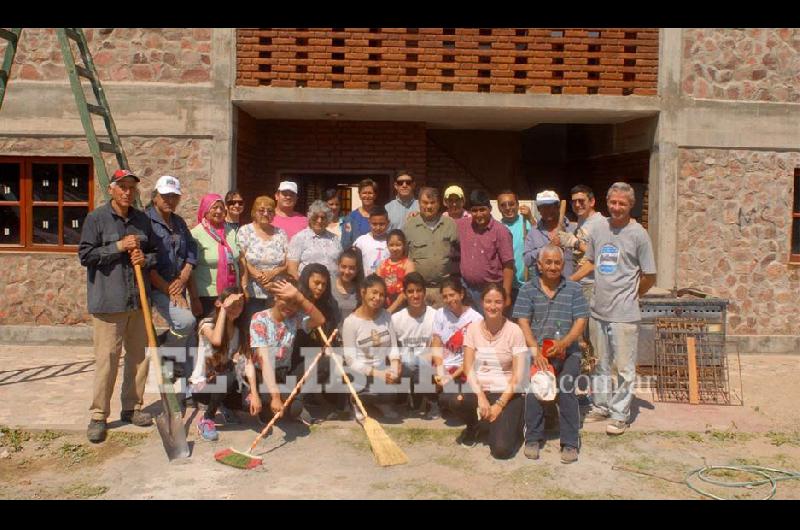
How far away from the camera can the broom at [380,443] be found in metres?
4.91

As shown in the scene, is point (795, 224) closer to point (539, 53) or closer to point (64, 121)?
point (539, 53)

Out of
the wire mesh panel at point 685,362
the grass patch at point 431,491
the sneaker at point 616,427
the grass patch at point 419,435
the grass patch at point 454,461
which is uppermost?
the wire mesh panel at point 685,362

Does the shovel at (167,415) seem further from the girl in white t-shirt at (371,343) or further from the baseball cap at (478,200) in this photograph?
the baseball cap at (478,200)

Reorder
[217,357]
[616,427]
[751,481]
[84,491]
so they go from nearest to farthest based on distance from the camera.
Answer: [84,491] < [751,481] < [217,357] < [616,427]

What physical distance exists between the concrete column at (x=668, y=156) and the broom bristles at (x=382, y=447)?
509cm

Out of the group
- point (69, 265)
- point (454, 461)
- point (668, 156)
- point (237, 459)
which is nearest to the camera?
point (237, 459)

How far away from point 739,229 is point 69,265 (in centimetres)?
836

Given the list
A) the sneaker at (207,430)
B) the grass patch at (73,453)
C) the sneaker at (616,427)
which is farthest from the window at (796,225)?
the grass patch at (73,453)

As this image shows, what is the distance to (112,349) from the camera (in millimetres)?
5398

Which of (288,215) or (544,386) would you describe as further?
(288,215)

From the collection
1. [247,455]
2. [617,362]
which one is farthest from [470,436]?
[247,455]

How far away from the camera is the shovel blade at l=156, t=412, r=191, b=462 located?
497 centimetres

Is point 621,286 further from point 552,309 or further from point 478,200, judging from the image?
point 478,200

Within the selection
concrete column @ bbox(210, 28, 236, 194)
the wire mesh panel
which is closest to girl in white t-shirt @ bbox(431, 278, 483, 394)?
the wire mesh panel
